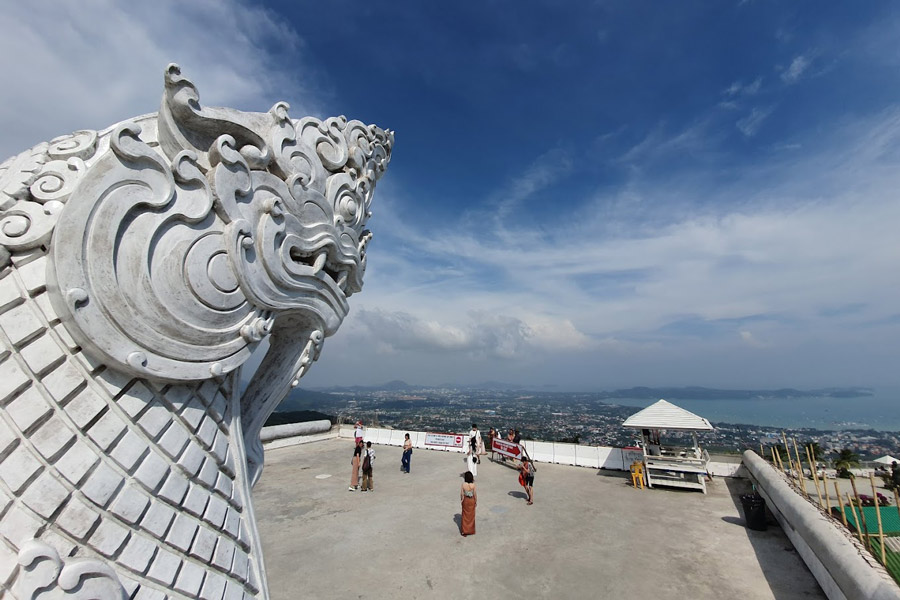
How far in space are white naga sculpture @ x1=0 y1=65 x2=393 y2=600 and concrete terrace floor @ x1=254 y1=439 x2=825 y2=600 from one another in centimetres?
347

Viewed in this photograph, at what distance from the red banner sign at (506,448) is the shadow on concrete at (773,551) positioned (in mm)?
5071

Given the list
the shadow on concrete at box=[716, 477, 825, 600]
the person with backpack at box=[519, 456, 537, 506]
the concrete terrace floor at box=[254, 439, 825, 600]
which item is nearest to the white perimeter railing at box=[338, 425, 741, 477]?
the concrete terrace floor at box=[254, 439, 825, 600]

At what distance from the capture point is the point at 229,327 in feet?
8.92

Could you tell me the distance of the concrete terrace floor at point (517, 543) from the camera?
541cm

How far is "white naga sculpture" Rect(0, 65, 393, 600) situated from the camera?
1930mm

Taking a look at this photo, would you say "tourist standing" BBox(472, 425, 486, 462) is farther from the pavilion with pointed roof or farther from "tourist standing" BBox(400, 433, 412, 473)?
the pavilion with pointed roof

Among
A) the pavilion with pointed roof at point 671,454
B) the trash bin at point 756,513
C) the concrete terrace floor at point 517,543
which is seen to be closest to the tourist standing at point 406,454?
the concrete terrace floor at point 517,543

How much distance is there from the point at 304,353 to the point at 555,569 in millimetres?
4923

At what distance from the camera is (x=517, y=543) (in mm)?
6809

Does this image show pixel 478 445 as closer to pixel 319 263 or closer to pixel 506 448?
pixel 506 448

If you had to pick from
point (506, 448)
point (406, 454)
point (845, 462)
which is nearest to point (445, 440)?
point (506, 448)

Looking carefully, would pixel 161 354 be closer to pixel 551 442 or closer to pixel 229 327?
Answer: pixel 229 327

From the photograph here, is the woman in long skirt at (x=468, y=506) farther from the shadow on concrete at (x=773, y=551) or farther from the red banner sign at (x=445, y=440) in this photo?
the red banner sign at (x=445, y=440)

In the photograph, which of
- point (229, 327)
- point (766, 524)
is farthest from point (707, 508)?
point (229, 327)
